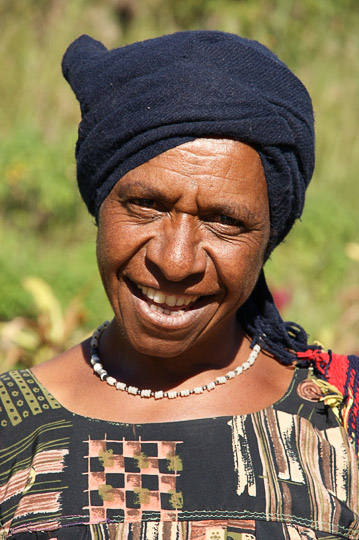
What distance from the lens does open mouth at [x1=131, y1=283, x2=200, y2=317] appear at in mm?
2018

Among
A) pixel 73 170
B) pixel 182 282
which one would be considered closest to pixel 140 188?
pixel 182 282

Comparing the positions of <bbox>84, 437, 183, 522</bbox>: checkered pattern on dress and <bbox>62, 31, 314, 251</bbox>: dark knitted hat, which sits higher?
<bbox>62, 31, 314, 251</bbox>: dark knitted hat

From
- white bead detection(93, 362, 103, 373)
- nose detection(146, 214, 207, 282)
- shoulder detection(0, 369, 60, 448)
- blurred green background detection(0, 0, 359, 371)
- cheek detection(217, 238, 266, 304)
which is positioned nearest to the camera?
nose detection(146, 214, 207, 282)

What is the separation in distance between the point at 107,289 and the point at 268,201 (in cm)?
52

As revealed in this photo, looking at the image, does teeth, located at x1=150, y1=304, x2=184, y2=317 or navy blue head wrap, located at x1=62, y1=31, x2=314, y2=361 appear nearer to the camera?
navy blue head wrap, located at x1=62, y1=31, x2=314, y2=361

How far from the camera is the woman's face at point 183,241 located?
6.28ft

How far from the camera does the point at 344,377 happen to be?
88.2 inches

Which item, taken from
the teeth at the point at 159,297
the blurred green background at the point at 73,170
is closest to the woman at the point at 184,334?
the teeth at the point at 159,297

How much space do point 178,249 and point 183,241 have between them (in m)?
0.03

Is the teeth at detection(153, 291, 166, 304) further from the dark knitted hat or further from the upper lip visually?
the dark knitted hat

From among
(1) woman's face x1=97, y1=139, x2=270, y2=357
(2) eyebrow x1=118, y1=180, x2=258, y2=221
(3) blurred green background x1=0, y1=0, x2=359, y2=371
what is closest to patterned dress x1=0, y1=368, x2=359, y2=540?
(1) woman's face x1=97, y1=139, x2=270, y2=357

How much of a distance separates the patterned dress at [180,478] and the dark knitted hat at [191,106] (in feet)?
2.08

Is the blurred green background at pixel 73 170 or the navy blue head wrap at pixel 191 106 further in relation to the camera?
the blurred green background at pixel 73 170

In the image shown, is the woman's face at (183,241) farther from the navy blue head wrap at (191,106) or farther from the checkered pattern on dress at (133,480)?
the checkered pattern on dress at (133,480)
